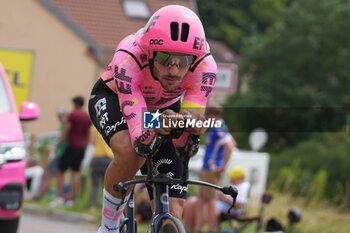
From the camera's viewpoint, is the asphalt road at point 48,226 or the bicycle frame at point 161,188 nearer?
the bicycle frame at point 161,188

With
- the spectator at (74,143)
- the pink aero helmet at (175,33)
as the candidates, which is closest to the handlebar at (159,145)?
the pink aero helmet at (175,33)

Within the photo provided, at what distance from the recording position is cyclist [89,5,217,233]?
15.2 ft

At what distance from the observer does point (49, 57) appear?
105 feet

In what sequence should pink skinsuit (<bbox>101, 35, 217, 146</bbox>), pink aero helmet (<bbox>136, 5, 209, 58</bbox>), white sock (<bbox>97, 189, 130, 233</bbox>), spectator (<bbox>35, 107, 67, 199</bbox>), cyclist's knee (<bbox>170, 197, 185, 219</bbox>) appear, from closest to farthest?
pink aero helmet (<bbox>136, 5, 209, 58</bbox>) → pink skinsuit (<bbox>101, 35, 217, 146</bbox>) → cyclist's knee (<bbox>170, 197, 185, 219</bbox>) → white sock (<bbox>97, 189, 130, 233</bbox>) → spectator (<bbox>35, 107, 67, 199</bbox>)

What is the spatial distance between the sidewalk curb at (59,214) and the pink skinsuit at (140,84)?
337 inches

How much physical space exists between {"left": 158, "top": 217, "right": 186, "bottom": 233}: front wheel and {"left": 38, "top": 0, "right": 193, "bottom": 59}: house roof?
27882 mm

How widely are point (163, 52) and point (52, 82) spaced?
28.2 metres

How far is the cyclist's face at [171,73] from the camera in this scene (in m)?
4.69

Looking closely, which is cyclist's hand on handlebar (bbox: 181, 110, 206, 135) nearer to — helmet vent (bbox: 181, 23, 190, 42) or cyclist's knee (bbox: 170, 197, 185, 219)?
helmet vent (bbox: 181, 23, 190, 42)

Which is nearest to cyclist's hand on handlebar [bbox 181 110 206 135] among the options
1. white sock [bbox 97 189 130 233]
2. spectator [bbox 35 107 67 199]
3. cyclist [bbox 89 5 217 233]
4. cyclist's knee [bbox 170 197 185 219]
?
cyclist [bbox 89 5 217 233]

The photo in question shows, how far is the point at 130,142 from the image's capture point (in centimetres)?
488

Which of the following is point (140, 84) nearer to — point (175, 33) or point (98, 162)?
point (175, 33)

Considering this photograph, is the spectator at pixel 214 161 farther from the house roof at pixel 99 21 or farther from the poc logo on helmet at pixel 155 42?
the house roof at pixel 99 21

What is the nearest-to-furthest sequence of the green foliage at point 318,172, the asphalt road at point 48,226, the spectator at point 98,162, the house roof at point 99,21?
1. the asphalt road at point 48,226
2. the spectator at point 98,162
3. the green foliage at point 318,172
4. the house roof at point 99,21
